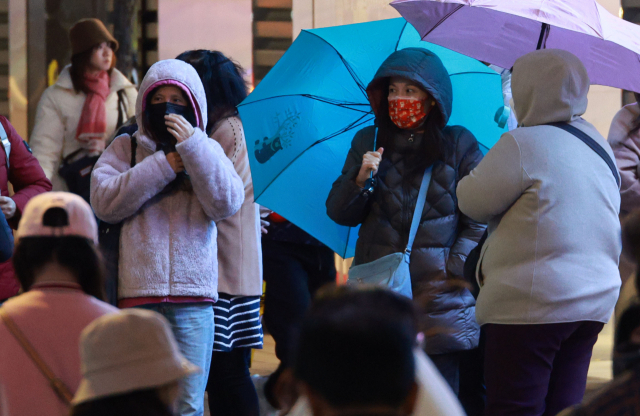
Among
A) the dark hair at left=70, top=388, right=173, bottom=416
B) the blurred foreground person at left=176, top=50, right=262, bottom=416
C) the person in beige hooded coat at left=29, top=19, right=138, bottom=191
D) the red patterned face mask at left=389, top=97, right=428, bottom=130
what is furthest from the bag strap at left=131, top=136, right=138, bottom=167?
the dark hair at left=70, top=388, right=173, bottom=416

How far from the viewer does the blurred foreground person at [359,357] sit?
151 cm

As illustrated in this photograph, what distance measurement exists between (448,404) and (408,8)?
2717 millimetres

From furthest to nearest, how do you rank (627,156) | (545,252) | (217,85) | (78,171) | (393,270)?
(78,171) → (627,156) → (217,85) → (393,270) → (545,252)

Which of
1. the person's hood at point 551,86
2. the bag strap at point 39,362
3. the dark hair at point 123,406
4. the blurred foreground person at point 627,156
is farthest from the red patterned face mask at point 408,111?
the dark hair at point 123,406

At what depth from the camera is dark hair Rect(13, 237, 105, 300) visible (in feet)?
8.02

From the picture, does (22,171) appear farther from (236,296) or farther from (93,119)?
(93,119)

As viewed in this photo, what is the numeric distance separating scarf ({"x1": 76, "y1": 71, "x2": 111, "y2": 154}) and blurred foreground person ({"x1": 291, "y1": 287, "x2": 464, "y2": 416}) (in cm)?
466

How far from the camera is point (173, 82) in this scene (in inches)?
154

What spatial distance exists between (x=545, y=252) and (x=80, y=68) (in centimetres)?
417

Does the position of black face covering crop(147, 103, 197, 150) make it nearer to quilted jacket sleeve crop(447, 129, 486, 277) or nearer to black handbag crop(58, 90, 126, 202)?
quilted jacket sleeve crop(447, 129, 486, 277)

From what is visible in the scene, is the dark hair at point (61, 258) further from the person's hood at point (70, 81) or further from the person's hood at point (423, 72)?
the person's hood at point (70, 81)

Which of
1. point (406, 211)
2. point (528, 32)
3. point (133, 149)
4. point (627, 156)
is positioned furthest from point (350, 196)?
point (627, 156)

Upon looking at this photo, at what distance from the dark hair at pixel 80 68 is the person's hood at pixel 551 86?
373cm

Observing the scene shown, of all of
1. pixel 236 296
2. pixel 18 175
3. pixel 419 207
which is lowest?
pixel 236 296
